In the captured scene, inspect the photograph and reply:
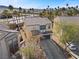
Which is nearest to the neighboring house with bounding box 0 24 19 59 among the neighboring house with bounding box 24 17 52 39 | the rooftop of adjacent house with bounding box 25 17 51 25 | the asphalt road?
the asphalt road

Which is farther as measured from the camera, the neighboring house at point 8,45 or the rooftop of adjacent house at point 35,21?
the rooftop of adjacent house at point 35,21

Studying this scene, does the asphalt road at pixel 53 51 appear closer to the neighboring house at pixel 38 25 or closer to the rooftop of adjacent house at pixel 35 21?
the neighboring house at pixel 38 25

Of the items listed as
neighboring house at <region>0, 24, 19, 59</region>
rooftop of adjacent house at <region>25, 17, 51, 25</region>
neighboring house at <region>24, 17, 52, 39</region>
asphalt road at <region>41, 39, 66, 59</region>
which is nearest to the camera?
neighboring house at <region>0, 24, 19, 59</region>

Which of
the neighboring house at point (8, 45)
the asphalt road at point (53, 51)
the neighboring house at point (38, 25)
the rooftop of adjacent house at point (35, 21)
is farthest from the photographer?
the rooftop of adjacent house at point (35, 21)

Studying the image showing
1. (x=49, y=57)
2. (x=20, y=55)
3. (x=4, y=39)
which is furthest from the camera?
(x=49, y=57)

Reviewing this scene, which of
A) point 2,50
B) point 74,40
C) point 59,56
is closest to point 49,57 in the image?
point 59,56

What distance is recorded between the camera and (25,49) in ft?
55.8

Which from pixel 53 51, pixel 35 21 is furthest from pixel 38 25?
pixel 53 51

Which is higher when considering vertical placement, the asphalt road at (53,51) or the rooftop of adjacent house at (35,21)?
the rooftop of adjacent house at (35,21)

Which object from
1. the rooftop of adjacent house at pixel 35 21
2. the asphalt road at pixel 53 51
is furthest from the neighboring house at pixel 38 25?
the asphalt road at pixel 53 51

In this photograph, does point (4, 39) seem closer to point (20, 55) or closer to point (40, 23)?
point (20, 55)

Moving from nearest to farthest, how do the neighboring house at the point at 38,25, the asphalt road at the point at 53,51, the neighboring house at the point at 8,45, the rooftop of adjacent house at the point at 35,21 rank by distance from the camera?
1. the neighboring house at the point at 8,45
2. the asphalt road at the point at 53,51
3. the neighboring house at the point at 38,25
4. the rooftop of adjacent house at the point at 35,21

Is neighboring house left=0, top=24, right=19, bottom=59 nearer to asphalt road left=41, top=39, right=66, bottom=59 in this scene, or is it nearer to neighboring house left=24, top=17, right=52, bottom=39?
asphalt road left=41, top=39, right=66, bottom=59

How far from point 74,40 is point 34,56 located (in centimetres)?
953
